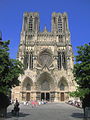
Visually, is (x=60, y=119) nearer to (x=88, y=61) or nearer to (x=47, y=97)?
(x=88, y=61)

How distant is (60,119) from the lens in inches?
430

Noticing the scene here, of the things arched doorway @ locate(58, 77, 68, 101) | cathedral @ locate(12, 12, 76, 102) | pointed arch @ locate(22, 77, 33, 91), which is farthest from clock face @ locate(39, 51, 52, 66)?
pointed arch @ locate(22, 77, 33, 91)

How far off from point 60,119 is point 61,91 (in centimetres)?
2710

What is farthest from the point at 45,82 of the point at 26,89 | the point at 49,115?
the point at 49,115

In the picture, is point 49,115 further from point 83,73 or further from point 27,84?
point 27,84

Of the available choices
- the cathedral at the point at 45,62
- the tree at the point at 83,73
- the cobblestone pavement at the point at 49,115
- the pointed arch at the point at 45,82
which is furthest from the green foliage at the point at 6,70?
the pointed arch at the point at 45,82

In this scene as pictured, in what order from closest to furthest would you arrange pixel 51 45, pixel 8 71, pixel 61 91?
1. pixel 8 71
2. pixel 61 91
3. pixel 51 45

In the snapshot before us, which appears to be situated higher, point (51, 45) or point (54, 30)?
point (54, 30)

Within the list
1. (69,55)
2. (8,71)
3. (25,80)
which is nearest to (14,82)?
(8,71)

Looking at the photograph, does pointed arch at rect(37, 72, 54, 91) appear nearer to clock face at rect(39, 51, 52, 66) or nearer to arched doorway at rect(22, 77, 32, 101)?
arched doorway at rect(22, 77, 32, 101)

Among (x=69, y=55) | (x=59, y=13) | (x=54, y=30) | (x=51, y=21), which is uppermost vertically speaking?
(x=59, y=13)

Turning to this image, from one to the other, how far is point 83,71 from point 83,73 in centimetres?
49

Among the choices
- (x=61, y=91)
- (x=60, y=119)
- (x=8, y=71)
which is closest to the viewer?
(x=60, y=119)

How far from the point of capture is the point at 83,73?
11594 mm
